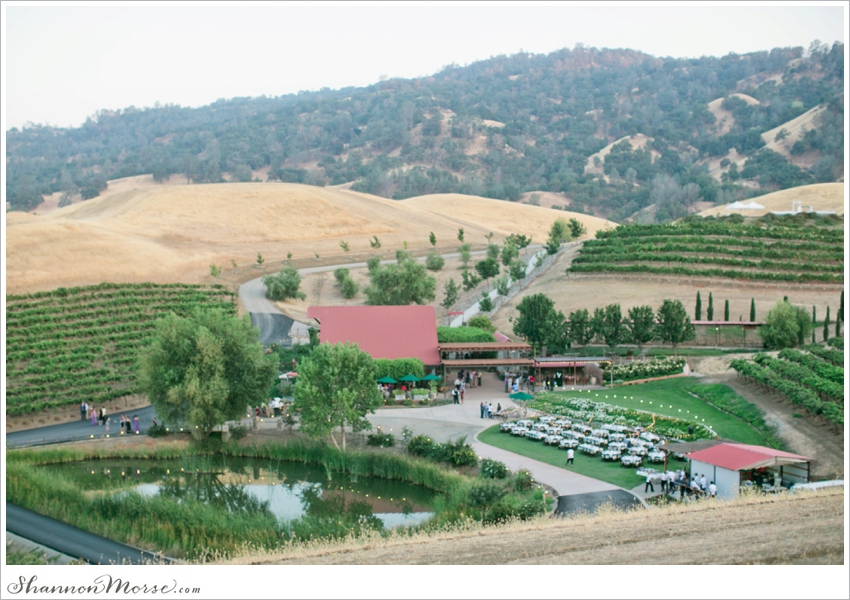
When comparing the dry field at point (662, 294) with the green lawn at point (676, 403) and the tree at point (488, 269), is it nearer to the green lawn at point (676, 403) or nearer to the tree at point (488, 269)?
the tree at point (488, 269)

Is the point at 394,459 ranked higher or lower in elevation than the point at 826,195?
lower

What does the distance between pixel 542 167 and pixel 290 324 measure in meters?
153

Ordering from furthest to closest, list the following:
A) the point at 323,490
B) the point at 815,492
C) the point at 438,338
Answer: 1. the point at 438,338
2. the point at 323,490
3. the point at 815,492

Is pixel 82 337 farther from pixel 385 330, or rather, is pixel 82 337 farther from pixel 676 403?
pixel 676 403

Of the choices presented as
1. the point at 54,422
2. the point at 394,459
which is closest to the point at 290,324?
the point at 54,422

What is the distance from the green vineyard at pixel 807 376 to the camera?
2814 cm

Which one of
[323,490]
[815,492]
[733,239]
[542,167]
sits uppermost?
[542,167]

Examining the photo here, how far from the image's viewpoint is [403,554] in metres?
16.5

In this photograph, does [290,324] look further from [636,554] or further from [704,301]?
[636,554]

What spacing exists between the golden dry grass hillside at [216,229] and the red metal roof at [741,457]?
156 ft

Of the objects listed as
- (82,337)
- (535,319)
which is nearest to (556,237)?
(535,319)

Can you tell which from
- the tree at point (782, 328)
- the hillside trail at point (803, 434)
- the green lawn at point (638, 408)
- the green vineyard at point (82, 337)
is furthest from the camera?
the tree at point (782, 328)

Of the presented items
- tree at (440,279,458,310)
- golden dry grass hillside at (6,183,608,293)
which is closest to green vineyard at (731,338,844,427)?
tree at (440,279,458,310)

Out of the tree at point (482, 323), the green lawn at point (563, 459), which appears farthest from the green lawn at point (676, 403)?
the tree at point (482, 323)
